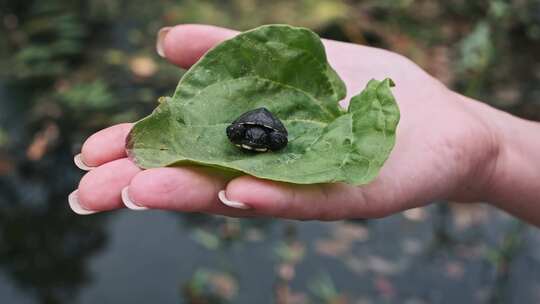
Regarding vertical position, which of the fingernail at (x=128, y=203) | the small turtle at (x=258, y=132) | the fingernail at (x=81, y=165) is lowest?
the fingernail at (x=81, y=165)

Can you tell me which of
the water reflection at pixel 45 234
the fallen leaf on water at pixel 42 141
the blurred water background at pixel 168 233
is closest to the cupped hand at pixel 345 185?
the blurred water background at pixel 168 233

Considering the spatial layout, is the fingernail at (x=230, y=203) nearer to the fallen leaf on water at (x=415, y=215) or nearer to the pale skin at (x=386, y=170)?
the pale skin at (x=386, y=170)

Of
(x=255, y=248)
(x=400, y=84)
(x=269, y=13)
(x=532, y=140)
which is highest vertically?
(x=400, y=84)

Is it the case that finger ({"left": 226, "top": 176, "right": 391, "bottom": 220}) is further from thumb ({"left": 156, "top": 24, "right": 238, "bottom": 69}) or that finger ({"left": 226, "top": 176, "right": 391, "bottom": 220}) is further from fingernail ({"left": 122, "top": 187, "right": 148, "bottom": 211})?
thumb ({"left": 156, "top": 24, "right": 238, "bottom": 69})

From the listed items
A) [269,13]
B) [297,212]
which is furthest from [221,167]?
[269,13]

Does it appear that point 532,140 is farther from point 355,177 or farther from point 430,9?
point 430,9

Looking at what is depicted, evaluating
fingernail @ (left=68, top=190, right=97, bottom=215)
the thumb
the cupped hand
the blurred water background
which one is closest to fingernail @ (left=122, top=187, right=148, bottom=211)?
the cupped hand
